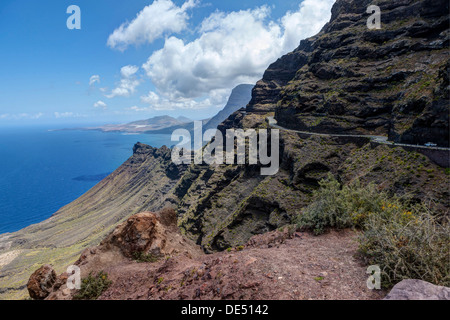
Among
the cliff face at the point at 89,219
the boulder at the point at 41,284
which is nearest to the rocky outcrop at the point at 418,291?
the boulder at the point at 41,284

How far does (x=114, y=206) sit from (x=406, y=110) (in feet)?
403

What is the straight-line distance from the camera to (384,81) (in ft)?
95.1

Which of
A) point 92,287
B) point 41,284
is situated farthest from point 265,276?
point 41,284

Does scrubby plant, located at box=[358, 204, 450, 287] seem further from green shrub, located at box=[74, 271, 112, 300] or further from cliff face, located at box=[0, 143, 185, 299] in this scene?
cliff face, located at box=[0, 143, 185, 299]

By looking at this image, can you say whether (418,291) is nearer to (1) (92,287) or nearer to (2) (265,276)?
(2) (265,276)

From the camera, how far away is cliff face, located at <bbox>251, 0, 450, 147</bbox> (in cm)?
1902

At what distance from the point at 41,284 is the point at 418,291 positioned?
1356 cm

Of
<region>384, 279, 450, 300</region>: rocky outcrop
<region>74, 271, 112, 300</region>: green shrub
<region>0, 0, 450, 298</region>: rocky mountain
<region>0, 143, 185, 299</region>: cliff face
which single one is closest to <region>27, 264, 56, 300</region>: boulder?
<region>74, 271, 112, 300</region>: green shrub

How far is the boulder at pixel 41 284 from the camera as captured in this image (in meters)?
9.43

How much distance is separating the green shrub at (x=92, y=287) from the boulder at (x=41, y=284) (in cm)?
206

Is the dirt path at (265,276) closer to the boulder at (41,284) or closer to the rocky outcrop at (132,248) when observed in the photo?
the rocky outcrop at (132,248)
